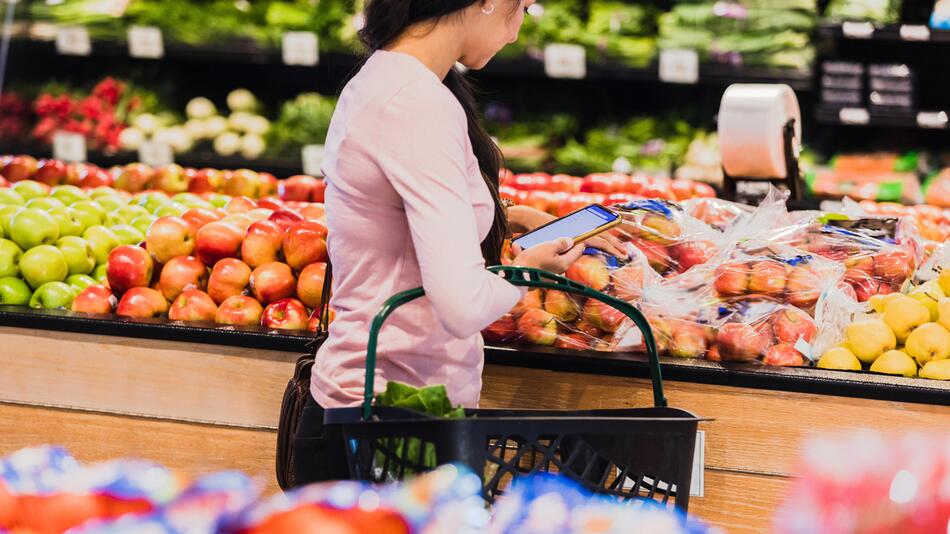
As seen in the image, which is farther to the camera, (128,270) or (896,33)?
(896,33)

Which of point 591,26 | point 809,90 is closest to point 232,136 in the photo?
point 591,26

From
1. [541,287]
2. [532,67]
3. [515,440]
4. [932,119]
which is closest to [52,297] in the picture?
[541,287]

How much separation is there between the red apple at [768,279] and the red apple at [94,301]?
156 centimetres

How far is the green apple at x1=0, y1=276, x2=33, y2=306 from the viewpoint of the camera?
2680mm

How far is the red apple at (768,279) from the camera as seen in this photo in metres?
2.25

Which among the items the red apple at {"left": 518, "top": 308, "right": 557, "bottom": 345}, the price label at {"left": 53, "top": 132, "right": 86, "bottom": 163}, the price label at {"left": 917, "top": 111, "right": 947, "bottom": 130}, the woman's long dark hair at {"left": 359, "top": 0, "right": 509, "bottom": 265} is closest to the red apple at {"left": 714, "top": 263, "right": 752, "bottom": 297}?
the red apple at {"left": 518, "top": 308, "right": 557, "bottom": 345}

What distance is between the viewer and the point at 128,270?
2.63 m

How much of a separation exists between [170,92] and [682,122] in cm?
267

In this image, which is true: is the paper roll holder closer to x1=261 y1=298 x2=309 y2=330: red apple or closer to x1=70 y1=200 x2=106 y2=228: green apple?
x1=261 y1=298 x2=309 y2=330: red apple

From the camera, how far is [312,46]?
189 inches

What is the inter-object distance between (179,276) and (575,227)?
1.14 metres

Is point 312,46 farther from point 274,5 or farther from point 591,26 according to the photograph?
point 591,26

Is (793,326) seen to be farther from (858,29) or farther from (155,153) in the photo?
(155,153)

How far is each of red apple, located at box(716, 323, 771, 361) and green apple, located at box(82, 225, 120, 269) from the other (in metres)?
1.71
